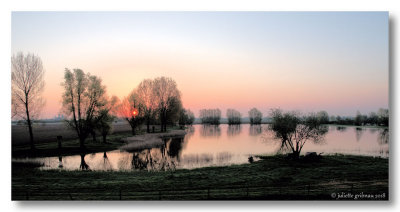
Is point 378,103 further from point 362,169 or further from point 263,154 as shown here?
point 263,154

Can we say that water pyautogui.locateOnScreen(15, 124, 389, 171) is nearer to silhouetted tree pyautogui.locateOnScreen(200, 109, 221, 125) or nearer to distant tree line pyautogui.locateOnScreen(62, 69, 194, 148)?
silhouetted tree pyautogui.locateOnScreen(200, 109, 221, 125)

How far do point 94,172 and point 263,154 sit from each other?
10.3m

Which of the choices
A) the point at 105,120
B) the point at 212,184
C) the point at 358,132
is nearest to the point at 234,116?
the point at 212,184

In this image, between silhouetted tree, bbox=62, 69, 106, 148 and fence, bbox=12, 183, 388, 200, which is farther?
silhouetted tree, bbox=62, 69, 106, 148

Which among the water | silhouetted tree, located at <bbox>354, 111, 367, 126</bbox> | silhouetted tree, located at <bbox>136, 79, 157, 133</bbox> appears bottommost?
the water

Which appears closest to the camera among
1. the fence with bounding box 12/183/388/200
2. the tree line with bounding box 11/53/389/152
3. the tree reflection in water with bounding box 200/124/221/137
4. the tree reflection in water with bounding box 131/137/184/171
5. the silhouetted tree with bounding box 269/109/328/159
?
the fence with bounding box 12/183/388/200

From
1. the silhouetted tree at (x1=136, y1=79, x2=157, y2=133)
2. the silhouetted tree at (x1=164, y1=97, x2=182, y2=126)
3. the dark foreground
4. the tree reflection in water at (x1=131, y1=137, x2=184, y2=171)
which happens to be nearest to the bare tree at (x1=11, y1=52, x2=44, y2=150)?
the dark foreground

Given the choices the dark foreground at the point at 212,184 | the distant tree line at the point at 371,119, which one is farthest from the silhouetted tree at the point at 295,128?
the dark foreground at the point at 212,184

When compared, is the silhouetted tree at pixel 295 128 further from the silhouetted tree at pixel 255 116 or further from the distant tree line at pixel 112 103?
the distant tree line at pixel 112 103

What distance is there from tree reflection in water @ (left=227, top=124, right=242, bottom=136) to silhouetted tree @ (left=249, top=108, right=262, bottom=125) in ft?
7.15

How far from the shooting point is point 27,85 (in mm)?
11070

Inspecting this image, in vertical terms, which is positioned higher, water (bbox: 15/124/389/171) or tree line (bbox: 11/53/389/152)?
tree line (bbox: 11/53/389/152)

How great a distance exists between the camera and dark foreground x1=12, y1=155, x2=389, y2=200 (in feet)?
31.4
